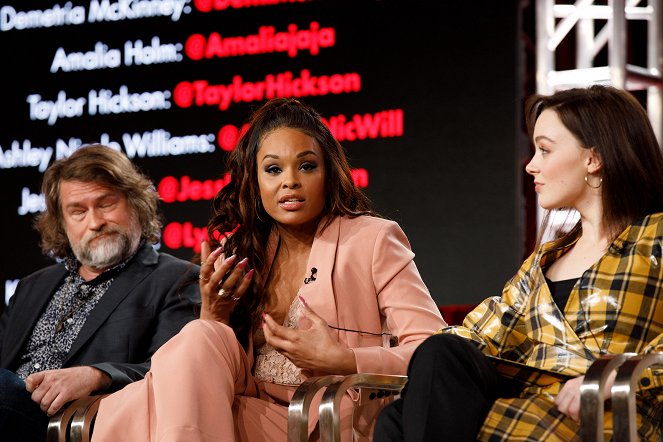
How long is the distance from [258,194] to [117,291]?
30.0 inches

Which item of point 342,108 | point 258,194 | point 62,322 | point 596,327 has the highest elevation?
point 342,108

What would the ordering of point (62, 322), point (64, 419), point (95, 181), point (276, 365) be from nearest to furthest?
point (64, 419) < point (276, 365) < point (62, 322) < point (95, 181)

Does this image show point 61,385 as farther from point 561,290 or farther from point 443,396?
point 561,290

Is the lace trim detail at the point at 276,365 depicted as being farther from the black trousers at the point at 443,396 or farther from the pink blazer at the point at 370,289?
the black trousers at the point at 443,396

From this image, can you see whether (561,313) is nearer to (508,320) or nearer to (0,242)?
(508,320)

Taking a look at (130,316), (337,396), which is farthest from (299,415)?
(130,316)

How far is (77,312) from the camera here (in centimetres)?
395

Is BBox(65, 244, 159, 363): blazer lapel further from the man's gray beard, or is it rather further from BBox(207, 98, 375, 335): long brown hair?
BBox(207, 98, 375, 335): long brown hair

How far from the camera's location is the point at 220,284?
10.4ft

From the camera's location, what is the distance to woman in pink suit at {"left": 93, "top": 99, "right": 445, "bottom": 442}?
2889mm

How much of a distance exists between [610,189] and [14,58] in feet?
14.6

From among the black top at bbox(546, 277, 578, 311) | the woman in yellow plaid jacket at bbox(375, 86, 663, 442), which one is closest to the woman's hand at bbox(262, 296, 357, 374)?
the woman in yellow plaid jacket at bbox(375, 86, 663, 442)

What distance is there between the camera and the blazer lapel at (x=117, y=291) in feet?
12.5

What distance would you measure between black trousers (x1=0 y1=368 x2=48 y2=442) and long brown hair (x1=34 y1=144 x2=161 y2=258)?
0.98 m
